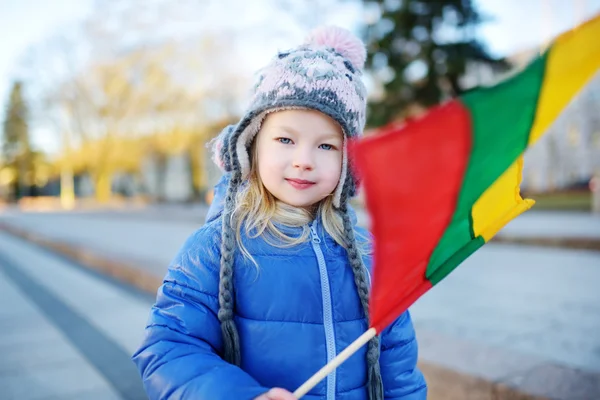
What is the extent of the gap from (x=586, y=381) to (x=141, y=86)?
27.9 metres

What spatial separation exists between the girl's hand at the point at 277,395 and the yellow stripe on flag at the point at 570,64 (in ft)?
2.24

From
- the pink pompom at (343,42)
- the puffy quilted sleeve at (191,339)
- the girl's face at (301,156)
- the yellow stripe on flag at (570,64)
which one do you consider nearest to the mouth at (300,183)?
the girl's face at (301,156)

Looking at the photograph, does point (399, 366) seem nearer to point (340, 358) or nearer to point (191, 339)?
point (340, 358)

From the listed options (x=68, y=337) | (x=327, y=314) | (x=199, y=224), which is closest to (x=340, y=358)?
(x=327, y=314)

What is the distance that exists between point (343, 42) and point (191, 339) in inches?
35.6

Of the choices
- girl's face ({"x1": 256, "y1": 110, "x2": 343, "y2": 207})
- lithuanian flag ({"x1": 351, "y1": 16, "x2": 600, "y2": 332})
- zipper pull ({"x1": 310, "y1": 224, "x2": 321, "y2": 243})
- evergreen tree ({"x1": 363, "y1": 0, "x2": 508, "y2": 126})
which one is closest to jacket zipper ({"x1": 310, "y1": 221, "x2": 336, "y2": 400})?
zipper pull ({"x1": 310, "y1": 224, "x2": 321, "y2": 243})

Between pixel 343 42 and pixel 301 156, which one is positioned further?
pixel 343 42

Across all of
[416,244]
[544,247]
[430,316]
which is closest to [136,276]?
[430,316]

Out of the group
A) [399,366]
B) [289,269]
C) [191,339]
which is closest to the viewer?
[191,339]

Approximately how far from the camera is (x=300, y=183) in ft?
4.13

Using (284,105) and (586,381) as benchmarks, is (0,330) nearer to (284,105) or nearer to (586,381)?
(284,105)

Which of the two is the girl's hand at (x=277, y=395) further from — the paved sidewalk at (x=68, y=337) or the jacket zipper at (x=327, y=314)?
the paved sidewalk at (x=68, y=337)

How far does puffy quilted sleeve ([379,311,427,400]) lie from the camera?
1.33 meters

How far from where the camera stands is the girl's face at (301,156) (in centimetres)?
123
